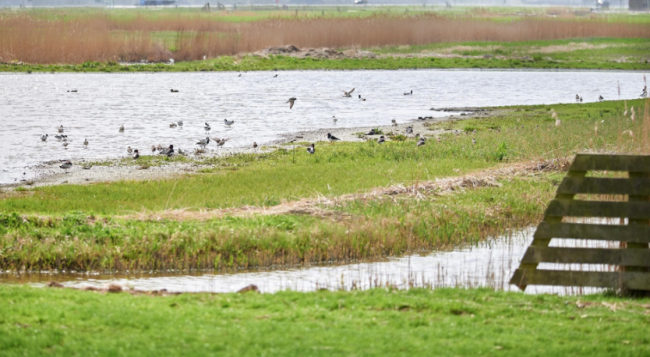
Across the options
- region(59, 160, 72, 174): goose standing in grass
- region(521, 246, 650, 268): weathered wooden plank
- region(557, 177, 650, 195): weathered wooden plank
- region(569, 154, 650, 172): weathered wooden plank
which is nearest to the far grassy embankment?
region(59, 160, 72, 174): goose standing in grass

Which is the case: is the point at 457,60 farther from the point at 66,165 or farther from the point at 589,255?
the point at 589,255

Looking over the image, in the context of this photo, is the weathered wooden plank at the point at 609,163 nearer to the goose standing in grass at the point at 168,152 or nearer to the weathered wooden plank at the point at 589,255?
the weathered wooden plank at the point at 589,255

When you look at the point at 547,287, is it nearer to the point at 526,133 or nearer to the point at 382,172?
the point at 382,172

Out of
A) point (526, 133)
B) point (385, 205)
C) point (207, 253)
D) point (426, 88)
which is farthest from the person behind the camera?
point (426, 88)

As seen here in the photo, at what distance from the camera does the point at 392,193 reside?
18453 mm

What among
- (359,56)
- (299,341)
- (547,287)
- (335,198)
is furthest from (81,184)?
(359,56)

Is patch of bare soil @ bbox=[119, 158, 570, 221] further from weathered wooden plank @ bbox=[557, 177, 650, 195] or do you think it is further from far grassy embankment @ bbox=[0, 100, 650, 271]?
weathered wooden plank @ bbox=[557, 177, 650, 195]

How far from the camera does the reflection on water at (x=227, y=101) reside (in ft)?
106

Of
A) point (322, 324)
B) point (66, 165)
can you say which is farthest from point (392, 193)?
point (66, 165)

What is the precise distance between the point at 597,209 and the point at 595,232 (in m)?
0.30

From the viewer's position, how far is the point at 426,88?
55.8 meters

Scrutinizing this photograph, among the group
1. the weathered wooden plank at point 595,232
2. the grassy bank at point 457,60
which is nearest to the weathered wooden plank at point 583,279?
the weathered wooden plank at point 595,232


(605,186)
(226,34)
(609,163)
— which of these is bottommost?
(605,186)

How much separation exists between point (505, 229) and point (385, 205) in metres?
2.45
